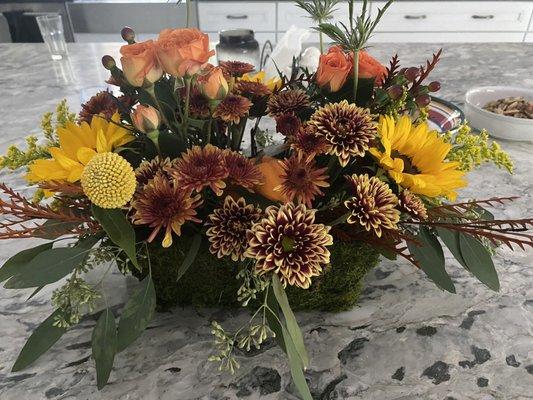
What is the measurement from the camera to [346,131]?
1.19ft

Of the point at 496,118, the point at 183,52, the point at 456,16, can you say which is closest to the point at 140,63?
the point at 183,52

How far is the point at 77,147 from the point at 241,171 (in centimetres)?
15

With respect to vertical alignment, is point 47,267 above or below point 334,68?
below

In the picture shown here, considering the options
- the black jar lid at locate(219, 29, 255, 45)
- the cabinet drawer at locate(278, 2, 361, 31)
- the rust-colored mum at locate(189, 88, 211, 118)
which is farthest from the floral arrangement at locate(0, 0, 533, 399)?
the cabinet drawer at locate(278, 2, 361, 31)

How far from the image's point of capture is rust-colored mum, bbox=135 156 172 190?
383 millimetres

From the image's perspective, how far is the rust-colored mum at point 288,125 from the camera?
40 centimetres

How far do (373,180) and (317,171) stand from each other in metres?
0.04

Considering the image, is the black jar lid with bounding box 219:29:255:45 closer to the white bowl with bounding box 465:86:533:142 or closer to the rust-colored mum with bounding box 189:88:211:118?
the white bowl with bounding box 465:86:533:142

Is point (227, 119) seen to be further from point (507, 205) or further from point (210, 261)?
point (507, 205)

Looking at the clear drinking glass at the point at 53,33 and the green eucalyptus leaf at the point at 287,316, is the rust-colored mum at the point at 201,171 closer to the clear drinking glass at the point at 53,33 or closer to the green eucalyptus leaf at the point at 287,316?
the green eucalyptus leaf at the point at 287,316

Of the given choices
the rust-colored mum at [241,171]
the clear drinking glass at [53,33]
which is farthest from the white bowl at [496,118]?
the clear drinking glass at [53,33]

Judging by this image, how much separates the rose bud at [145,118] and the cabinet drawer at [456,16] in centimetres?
232

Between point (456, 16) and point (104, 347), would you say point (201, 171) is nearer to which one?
point (104, 347)

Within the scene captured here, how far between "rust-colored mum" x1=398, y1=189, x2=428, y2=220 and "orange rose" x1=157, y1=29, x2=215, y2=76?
0.19 m
